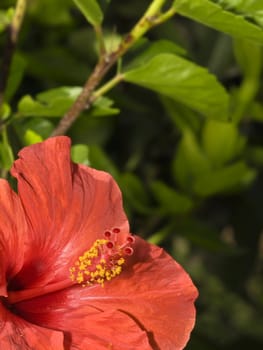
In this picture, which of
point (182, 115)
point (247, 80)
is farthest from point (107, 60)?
point (247, 80)

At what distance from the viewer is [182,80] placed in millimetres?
1319

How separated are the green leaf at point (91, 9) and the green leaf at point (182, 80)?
100mm

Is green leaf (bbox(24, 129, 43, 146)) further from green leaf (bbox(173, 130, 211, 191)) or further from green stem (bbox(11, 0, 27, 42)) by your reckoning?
green leaf (bbox(173, 130, 211, 191))

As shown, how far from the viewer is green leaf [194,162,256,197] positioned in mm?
1766

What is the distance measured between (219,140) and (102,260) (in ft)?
2.39

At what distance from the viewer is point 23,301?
119cm

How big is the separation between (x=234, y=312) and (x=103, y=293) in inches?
68.3

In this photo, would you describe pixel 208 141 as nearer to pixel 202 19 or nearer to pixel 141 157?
pixel 141 157

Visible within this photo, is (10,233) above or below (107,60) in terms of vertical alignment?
below

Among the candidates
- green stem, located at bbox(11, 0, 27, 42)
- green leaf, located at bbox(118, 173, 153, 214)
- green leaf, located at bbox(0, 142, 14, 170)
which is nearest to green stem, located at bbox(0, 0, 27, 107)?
green stem, located at bbox(11, 0, 27, 42)

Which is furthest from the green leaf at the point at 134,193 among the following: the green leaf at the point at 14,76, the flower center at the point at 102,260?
the flower center at the point at 102,260

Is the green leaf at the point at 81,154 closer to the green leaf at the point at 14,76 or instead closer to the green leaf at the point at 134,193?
the green leaf at the point at 14,76

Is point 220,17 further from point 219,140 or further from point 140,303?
point 219,140

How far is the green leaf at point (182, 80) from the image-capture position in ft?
4.29
